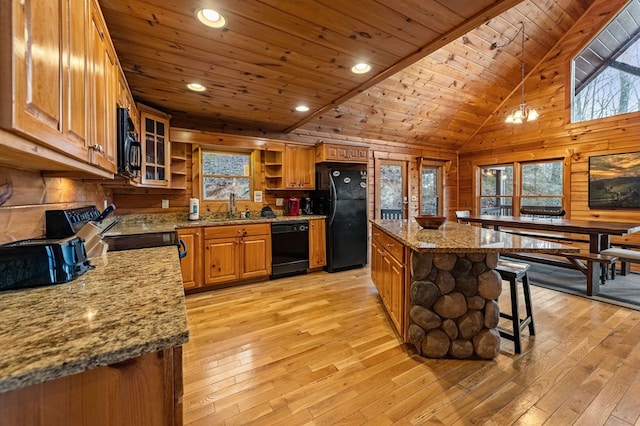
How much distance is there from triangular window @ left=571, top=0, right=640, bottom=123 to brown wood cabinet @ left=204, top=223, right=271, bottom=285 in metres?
5.71

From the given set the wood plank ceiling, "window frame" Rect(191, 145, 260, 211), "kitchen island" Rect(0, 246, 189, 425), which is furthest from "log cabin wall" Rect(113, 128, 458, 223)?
"kitchen island" Rect(0, 246, 189, 425)

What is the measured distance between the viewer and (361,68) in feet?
8.17

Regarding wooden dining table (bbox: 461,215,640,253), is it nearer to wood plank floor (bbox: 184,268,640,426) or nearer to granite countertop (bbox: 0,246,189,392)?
wood plank floor (bbox: 184,268,640,426)

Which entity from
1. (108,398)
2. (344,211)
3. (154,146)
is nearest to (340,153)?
(344,211)

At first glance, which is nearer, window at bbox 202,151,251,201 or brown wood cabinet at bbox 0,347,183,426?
brown wood cabinet at bbox 0,347,183,426

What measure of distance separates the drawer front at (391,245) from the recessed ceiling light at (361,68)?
1581 mm

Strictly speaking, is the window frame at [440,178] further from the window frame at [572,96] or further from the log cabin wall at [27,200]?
the log cabin wall at [27,200]

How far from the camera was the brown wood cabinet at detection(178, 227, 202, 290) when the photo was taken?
10.8 feet

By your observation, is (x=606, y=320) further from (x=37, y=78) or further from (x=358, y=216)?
(x=37, y=78)

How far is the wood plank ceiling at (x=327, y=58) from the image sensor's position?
1.78 meters

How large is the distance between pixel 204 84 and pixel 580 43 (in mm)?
5955

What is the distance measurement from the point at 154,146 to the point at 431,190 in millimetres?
5476

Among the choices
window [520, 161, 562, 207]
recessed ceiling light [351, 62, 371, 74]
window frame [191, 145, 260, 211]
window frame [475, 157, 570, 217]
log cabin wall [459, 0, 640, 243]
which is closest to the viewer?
recessed ceiling light [351, 62, 371, 74]

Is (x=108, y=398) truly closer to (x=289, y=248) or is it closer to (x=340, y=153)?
(x=289, y=248)
